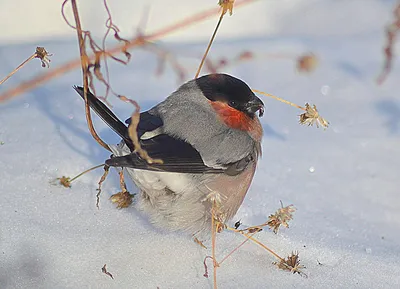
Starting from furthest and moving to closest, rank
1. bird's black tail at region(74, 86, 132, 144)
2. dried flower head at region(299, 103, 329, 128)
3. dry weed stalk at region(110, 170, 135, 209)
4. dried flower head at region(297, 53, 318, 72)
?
dry weed stalk at region(110, 170, 135, 209)
bird's black tail at region(74, 86, 132, 144)
dried flower head at region(299, 103, 329, 128)
dried flower head at region(297, 53, 318, 72)

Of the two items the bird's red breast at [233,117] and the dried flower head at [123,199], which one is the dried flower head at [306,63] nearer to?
the bird's red breast at [233,117]

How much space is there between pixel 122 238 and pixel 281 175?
106 cm

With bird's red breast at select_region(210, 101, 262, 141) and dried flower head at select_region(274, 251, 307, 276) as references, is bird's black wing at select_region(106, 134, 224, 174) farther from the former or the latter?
dried flower head at select_region(274, 251, 307, 276)

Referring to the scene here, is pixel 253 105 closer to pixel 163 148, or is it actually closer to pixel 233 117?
pixel 233 117

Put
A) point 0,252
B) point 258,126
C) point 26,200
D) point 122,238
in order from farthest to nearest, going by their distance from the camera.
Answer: point 258,126
point 26,200
point 122,238
point 0,252

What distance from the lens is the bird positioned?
2.47 meters

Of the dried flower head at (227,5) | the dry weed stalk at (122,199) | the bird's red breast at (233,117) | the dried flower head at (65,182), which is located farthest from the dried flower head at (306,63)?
the dried flower head at (65,182)

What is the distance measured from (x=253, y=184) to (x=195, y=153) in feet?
2.20

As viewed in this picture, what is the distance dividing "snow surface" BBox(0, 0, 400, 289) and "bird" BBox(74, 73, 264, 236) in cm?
14

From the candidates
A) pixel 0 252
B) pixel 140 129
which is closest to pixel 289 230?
pixel 140 129

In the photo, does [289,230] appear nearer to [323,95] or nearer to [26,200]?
[26,200]

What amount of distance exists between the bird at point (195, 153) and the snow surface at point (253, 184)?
0.46ft

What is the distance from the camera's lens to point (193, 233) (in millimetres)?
2586

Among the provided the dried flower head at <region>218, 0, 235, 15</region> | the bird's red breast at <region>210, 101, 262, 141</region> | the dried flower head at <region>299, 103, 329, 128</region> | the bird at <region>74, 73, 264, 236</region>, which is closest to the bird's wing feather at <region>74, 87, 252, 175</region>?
the bird at <region>74, 73, 264, 236</region>
